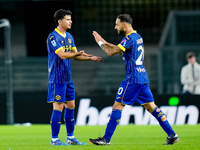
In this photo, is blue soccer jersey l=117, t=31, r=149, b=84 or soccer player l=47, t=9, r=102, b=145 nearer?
blue soccer jersey l=117, t=31, r=149, b=84

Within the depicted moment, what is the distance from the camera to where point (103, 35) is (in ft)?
66.7

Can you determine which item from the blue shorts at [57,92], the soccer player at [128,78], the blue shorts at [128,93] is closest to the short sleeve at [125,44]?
the soccer player at [128,78]

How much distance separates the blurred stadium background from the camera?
1692 cm

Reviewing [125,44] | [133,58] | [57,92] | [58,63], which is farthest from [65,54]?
[133,58]

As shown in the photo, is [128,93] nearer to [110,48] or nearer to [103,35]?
[110,48]

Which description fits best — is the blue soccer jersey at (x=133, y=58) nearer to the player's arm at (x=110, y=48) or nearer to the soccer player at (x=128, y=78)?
the soccer player at (x=128, y=78)

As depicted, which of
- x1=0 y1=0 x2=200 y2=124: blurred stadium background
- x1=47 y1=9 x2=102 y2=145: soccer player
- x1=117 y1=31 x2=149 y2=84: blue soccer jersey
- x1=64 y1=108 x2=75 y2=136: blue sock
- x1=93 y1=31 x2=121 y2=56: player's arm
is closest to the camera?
x1=93 y1=31 x2=121 y2=56: player's arm

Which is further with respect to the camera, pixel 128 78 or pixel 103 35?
pixel 103 35

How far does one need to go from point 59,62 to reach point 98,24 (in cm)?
1271

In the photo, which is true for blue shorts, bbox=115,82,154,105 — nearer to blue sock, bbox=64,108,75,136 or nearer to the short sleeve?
the short sleeve

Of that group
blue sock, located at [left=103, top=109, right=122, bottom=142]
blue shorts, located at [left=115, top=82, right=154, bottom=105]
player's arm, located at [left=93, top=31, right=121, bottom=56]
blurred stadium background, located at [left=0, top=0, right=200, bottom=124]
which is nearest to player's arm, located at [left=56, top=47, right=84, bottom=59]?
player's arm, located at [left=93, top=31, right=121, bottom=56]

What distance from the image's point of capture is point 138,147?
321 inches

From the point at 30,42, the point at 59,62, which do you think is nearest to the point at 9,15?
the point at 30,42

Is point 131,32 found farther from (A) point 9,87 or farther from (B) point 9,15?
(B) point 9,15
